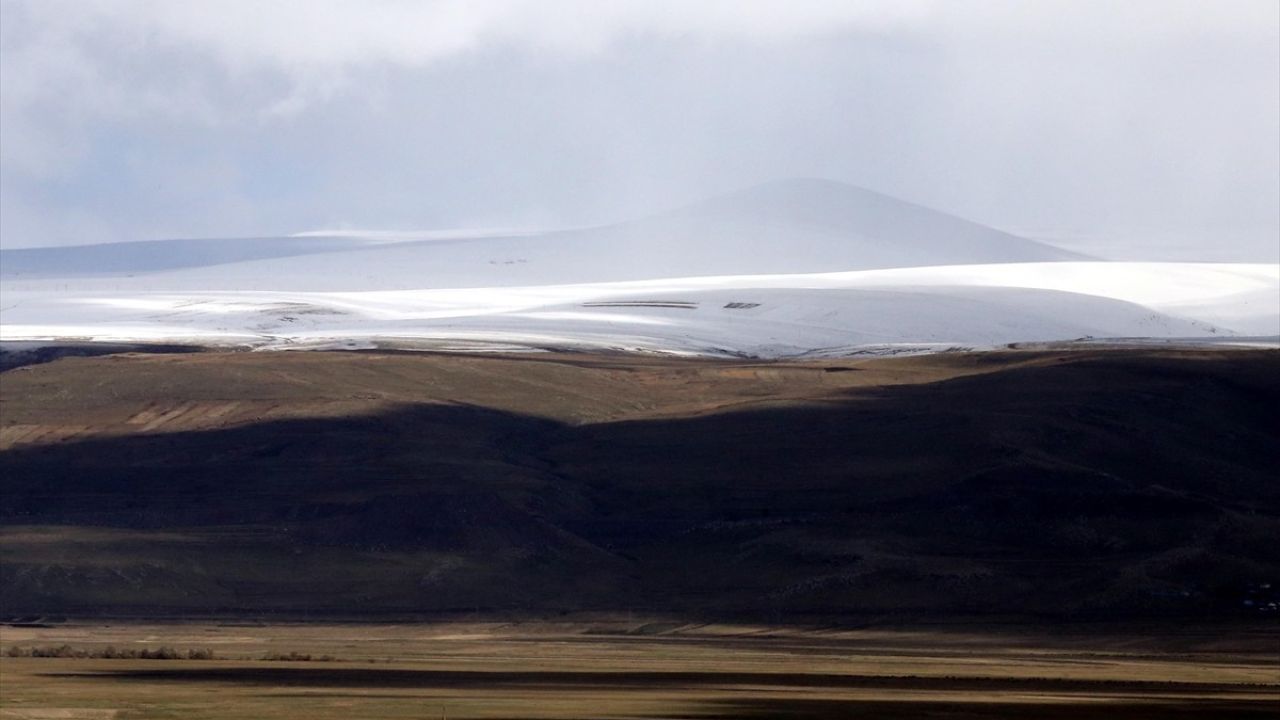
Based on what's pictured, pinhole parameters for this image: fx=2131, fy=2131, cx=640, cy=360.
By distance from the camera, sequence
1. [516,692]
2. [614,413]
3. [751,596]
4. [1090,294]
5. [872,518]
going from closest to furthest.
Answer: [516,692] → [751,596] → [872,518] → [614,413] → [1090,294]

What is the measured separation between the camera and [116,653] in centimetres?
4847

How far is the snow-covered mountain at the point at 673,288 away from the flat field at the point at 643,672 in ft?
133

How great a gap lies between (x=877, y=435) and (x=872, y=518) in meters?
7.23

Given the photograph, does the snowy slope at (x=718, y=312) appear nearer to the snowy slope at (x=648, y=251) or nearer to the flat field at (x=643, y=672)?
the snowy slope at (x=648, y=251)

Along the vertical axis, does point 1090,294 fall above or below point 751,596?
above

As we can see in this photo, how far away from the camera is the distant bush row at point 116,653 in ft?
156

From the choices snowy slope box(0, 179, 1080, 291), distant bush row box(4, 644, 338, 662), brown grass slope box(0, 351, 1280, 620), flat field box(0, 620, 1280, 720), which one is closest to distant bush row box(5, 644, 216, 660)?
distant bush row box(4, 644, 338, 662)

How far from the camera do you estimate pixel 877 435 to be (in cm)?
7519

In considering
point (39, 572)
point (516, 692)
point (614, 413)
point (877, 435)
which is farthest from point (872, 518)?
point (516, 692)

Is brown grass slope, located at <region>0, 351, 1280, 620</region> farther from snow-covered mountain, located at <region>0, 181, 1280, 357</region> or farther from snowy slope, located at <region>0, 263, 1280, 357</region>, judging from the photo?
snow-covered mountain, located at <region>0, 181, 1280, 357</region>

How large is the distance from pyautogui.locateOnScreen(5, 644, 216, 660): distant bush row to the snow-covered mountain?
46288mm

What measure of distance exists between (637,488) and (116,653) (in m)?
26.6

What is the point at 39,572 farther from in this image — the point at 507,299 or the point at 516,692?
the point at 507,299

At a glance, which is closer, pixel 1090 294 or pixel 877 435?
pixel 877 435
